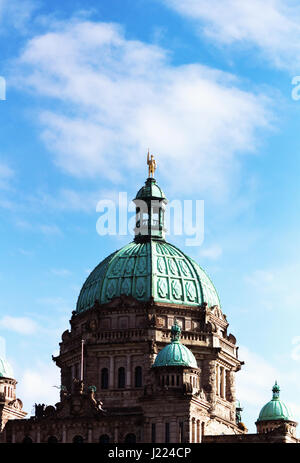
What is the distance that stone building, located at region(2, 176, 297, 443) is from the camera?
339 feet

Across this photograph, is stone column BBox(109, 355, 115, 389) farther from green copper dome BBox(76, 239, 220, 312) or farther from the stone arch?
green copper dome BBox(76, 239, 220, 312)

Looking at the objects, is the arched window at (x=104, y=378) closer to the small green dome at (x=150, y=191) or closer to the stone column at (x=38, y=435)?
the stone column at (x=38, y=435)

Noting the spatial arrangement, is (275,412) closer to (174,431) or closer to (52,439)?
(174,431)

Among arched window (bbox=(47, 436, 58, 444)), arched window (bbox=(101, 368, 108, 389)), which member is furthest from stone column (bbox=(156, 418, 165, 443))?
arched window (bbox=(101, 368, 108, 389))

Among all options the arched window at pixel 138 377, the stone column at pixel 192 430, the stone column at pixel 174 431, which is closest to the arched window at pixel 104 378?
the arched window at pixel 138 377

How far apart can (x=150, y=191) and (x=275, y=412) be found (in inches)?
1085

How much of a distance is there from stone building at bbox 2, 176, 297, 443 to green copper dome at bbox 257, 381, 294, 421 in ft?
3.41

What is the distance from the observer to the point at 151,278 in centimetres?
11962

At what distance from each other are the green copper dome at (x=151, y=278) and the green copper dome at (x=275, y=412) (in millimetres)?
12463

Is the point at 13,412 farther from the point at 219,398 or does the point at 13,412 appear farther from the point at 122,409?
the point at 219,398

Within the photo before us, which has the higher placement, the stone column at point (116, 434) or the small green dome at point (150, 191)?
the small green dome at point (150, 191)

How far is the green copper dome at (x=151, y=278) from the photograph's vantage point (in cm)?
11975

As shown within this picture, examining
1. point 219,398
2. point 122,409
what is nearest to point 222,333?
point 219,398

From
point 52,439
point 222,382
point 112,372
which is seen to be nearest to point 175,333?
point 112,372
